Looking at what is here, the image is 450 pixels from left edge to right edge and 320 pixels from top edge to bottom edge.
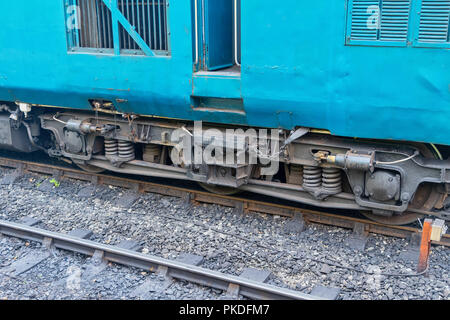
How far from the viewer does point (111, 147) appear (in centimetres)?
733

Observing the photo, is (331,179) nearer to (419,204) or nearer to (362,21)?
(419,204)

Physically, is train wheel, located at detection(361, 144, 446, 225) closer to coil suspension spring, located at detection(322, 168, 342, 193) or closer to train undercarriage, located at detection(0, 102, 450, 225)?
train undercarriage, located at detection(0, 102, 450, 225)

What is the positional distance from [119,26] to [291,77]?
243 centimetres

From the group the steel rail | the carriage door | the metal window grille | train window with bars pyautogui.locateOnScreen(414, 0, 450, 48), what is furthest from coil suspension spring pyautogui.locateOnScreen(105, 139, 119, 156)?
train window with bars pyautogui.locateOnScreen(414, 0, 450, 48)

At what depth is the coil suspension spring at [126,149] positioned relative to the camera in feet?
23.7

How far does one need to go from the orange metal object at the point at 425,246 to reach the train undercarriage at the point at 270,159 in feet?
1.97

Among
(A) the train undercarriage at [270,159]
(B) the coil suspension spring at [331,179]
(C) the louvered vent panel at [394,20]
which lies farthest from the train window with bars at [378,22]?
(B) the coil suspension spring at [331,179]

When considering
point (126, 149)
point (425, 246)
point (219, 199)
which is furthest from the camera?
point (126, 149)

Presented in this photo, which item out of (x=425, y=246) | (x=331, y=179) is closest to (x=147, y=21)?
(x=331, y=179)

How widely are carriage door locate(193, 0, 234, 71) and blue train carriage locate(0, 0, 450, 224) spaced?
0.06 feet

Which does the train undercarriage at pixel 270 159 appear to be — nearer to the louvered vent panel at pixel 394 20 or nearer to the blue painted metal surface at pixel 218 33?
the blue painted metal surface at pixel 218 33
